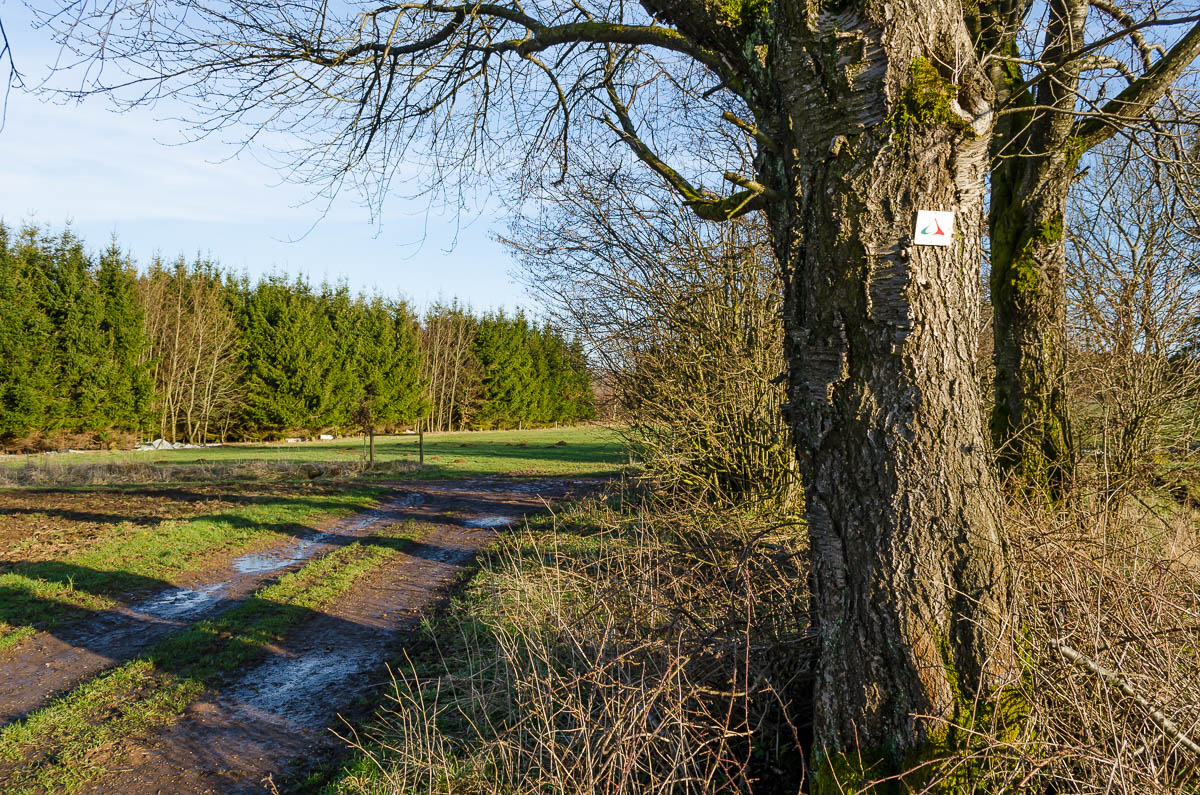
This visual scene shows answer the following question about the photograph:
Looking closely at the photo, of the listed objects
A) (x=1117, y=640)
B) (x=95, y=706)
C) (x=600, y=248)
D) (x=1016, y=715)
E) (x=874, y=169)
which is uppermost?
(x=600, y=248)

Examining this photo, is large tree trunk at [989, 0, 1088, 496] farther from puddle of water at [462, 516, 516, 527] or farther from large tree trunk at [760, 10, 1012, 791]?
puddle of water at [462, 516, 516, 527]

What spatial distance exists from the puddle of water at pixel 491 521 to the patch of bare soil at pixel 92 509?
441 cm

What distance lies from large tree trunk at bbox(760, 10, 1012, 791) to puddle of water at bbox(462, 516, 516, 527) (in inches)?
399

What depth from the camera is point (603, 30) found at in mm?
5633

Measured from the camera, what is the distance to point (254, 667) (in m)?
5.95

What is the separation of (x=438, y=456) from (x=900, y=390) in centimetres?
2491

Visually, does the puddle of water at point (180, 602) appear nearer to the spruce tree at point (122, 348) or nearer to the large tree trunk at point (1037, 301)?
the large tree trunk at point (1037, 301)

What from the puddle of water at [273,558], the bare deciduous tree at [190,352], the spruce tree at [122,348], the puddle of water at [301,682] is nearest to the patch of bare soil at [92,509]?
the puddle of water at [273,558]

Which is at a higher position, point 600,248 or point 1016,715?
point 600,248

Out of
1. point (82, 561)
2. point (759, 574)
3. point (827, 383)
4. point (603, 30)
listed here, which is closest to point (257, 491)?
point (82, 561)

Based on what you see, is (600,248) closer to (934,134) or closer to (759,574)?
(759,574)

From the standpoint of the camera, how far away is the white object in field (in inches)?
103

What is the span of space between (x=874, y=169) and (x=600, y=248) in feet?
22.0

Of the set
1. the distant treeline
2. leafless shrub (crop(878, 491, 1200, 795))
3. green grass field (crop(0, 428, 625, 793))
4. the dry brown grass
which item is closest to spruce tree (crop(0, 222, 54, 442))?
the distant treeline
